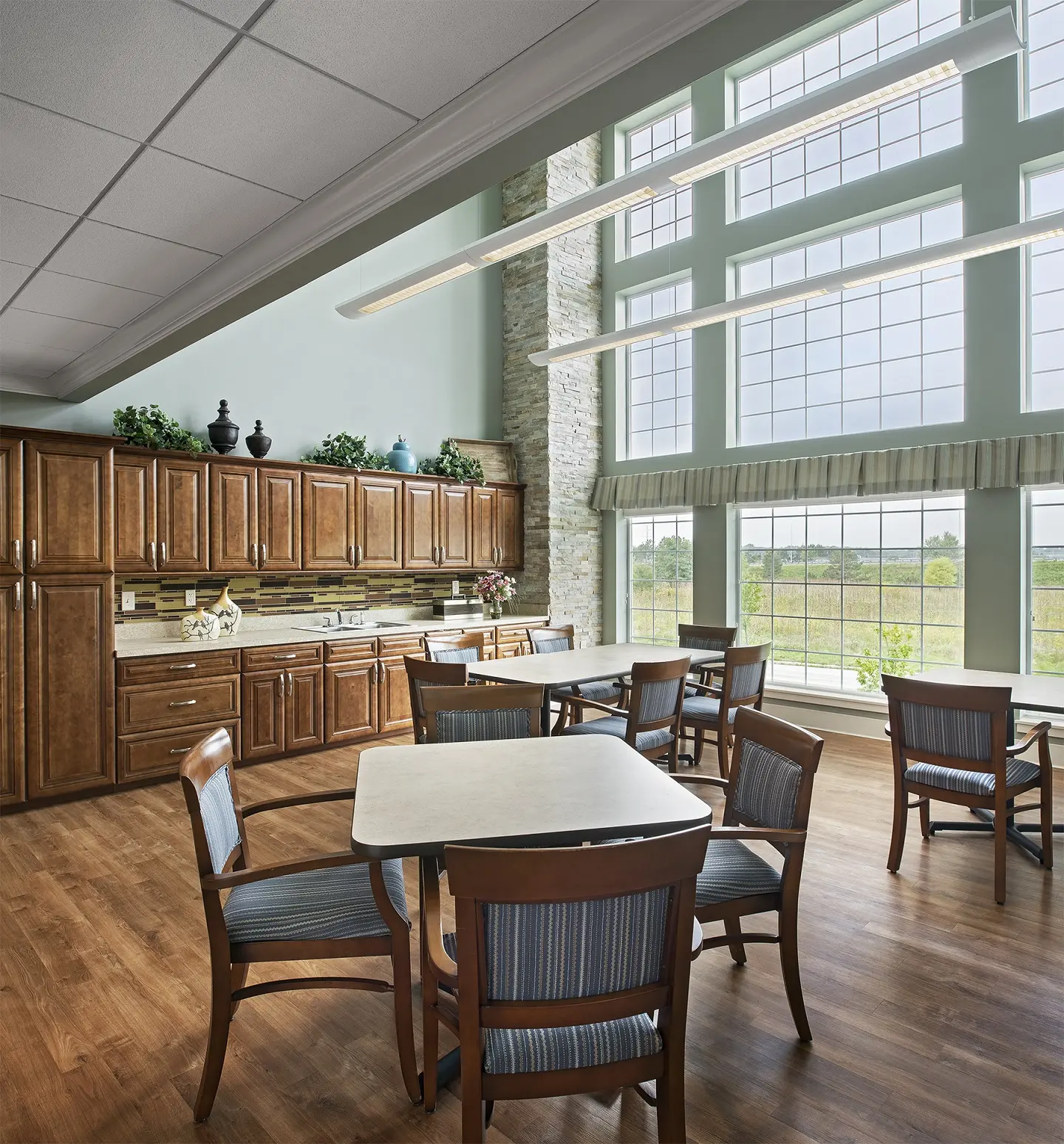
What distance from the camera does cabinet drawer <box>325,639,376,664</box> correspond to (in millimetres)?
5898

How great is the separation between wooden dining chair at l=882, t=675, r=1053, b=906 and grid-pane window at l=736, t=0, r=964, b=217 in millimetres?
4827

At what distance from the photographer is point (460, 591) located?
7875mm

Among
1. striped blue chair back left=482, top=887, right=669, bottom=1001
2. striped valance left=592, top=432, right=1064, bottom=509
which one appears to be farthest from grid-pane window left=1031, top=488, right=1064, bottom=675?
striped blue chair back left=482, top=887, right=669, bottom=1001

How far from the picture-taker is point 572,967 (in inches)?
57.2

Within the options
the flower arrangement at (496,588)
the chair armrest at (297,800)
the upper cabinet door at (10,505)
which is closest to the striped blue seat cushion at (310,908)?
the chair armrest at (297,800)

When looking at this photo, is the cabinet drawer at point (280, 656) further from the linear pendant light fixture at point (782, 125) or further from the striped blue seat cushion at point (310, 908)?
the striped blue seat cushion at point (310, 908)

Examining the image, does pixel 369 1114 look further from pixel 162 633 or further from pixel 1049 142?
pixel 1049 142

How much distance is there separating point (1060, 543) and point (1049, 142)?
2.88 m

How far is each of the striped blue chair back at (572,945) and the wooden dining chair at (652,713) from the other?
2.40 metres

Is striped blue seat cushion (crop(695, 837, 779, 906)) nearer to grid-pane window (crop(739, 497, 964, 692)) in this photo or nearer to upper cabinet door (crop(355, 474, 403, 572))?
grid-pane window (crop(739, 497, 964, 692))

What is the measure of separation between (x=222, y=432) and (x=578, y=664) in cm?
327

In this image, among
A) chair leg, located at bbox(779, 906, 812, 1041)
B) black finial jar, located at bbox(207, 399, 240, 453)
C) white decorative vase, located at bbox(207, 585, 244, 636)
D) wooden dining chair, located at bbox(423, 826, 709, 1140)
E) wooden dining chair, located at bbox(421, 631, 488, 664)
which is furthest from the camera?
white decorative vase, located at bbox(207, 585, 244, 636)

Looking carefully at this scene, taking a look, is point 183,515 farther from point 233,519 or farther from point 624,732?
point 624,732

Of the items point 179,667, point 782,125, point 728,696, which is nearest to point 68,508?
point 179,667
